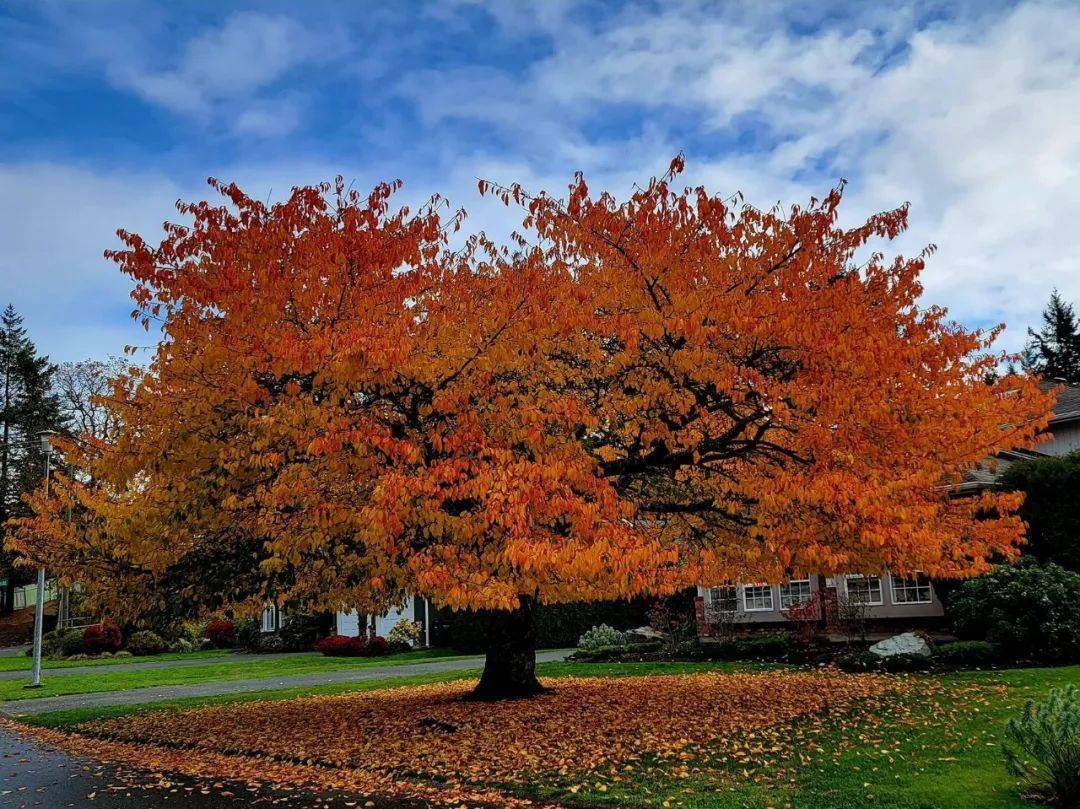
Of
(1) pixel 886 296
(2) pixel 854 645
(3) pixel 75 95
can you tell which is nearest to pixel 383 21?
(3) pixel 75 95

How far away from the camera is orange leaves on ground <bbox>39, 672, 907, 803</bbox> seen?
897cm

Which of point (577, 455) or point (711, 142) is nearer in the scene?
point (577, 455)

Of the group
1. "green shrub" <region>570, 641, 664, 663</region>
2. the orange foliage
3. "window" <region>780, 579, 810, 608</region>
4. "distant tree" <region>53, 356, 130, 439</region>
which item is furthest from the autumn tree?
"distant tree" <region>53, 356, 130, 439</region>

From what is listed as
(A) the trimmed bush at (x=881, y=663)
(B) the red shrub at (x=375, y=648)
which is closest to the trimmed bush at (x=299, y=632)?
(B) the red shrub at (x=375, y=648)

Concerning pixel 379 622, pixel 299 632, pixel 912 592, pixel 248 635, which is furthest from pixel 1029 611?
pixel 248 635

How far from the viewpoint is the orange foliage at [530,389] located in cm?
899

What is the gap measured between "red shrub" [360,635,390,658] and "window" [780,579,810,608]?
1562cm

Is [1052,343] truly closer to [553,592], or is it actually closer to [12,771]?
[553,592]

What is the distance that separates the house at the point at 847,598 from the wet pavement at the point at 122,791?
14.0m

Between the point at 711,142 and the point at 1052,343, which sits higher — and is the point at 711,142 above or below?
below

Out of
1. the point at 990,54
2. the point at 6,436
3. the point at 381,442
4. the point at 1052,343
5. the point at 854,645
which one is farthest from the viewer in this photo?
the point at 1052,343

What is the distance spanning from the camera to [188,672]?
88.3 feet

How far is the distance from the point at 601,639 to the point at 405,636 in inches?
473

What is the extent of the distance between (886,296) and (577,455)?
14.2 feet
